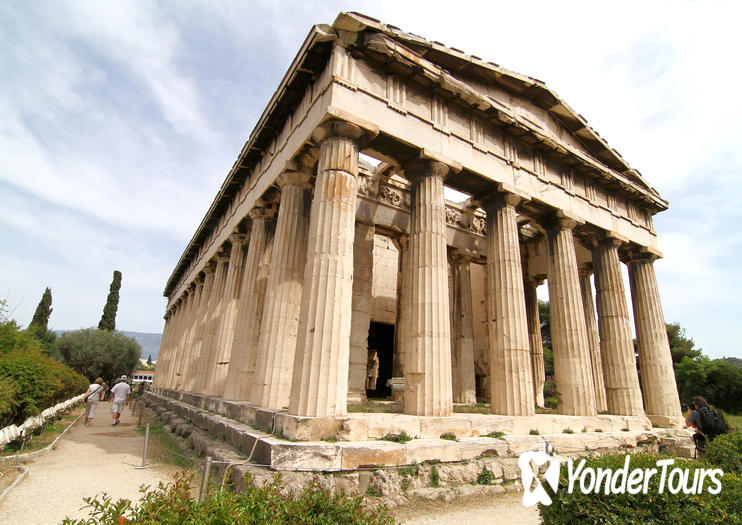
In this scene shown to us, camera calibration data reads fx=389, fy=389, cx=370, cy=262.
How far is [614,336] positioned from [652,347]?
2.24 meters

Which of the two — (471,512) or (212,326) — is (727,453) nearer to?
(471,512)

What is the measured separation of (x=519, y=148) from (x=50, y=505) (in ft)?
44.3

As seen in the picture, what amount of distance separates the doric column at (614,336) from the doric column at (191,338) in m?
17.3

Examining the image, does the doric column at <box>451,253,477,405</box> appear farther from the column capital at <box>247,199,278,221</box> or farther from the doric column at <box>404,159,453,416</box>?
the column capital at <box>247,199,278,221</box>

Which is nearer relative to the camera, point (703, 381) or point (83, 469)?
point (83, 469)

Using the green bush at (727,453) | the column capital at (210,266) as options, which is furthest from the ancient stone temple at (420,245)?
the green bush at (727,453)

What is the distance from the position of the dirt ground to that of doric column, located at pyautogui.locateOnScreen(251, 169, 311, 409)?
4.18 metres

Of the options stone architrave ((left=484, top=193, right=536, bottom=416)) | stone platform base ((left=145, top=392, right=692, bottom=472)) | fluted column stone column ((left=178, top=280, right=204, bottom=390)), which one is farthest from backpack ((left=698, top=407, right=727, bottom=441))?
fluted column stone column ((left=178, top=280, right=204, bottom=390))

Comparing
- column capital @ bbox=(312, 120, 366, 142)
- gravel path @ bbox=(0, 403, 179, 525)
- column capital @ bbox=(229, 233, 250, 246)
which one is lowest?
gravel path @ bbox=(0, 403, 179, 525)

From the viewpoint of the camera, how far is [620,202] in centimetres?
1527

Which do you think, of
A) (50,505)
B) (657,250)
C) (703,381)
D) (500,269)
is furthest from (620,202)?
(703,381)

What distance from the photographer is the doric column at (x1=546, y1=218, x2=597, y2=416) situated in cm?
1123

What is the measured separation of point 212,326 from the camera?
54.7 feet

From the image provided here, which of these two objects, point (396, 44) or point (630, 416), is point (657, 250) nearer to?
point (630, 416)
